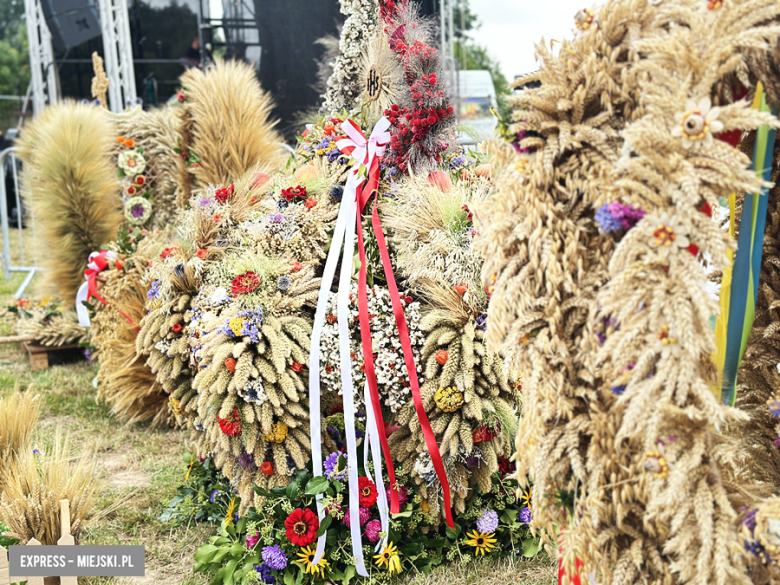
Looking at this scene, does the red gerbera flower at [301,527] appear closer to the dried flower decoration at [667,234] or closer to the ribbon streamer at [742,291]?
the ribbon streamer at [742,291]

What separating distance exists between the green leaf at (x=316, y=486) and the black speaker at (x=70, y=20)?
27.3ft

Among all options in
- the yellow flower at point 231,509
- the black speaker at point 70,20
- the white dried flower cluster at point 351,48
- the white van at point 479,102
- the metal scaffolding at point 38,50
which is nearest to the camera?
the yellow flower at point 231,509

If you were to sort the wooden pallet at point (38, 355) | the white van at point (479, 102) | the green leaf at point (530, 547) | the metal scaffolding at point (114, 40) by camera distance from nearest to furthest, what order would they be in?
the green leaf at point (530, 547) < the wooden pallet at point (38, 355) < the metal scaffolding at point (114, 40) < the white van at point (479, 102)

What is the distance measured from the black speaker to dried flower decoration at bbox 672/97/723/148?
9.12m

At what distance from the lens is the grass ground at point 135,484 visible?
2.30 m

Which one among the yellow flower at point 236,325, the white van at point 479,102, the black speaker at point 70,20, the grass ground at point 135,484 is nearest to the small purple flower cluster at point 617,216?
the yellow flower at point 236,325

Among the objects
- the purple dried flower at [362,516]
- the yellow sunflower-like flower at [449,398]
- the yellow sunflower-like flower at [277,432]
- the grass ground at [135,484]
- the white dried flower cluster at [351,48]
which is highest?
Result: the white dried flower cluster at [351,48]

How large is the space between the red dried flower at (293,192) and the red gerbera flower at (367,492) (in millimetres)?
1105

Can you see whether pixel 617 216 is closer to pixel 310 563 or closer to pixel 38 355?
pixel 310 563

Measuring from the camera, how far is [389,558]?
87.2 inches

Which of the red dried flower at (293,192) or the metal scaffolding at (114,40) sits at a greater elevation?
the metal scaffolding at (114,40)

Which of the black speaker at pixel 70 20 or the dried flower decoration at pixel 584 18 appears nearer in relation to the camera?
the dried flower decoration at pixel 584 18

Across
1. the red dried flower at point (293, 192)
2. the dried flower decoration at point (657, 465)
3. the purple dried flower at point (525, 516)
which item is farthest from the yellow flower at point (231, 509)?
the dried flower decoration at point (657, 465)

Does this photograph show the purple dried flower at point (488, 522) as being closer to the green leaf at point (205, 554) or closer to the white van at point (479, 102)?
the green leaf at point (205, 554)
